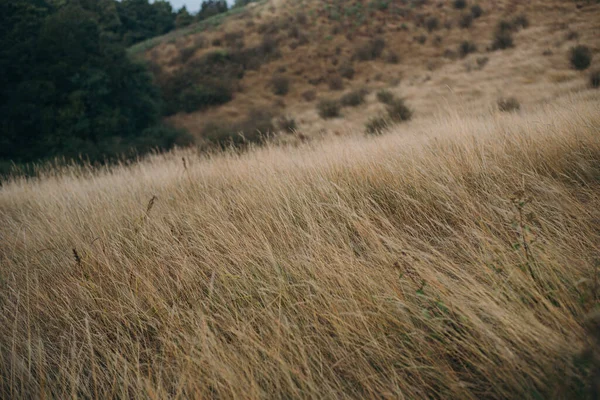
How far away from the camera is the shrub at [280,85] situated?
858 inches

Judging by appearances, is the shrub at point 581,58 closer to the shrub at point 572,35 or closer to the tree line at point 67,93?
the shrub at point 572,35

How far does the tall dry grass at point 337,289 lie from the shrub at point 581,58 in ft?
45.1

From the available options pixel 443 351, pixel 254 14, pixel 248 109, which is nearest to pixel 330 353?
pixel 443 351

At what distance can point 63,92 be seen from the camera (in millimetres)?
15633

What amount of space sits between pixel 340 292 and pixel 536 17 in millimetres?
28193

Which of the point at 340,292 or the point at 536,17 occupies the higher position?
the point at 536,17

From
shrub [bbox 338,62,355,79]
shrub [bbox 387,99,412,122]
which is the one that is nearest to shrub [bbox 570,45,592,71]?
shrub [bbox 387,99,412,122]

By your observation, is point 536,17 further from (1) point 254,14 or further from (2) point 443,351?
(2) point 443,351

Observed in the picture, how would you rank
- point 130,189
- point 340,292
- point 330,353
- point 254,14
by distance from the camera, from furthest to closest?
point 254,14, point 130,189, point 340,292, point 330,353

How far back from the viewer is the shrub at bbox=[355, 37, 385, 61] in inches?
927

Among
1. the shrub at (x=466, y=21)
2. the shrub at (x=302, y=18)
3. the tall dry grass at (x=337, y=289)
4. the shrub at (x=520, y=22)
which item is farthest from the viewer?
the shrub at (x=302, y=18)

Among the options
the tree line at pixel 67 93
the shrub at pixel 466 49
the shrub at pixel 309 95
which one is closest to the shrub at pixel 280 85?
the shrub at pixel 309 95

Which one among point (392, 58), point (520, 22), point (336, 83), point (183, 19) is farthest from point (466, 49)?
point (183, 19)

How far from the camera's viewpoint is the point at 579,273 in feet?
5.08
